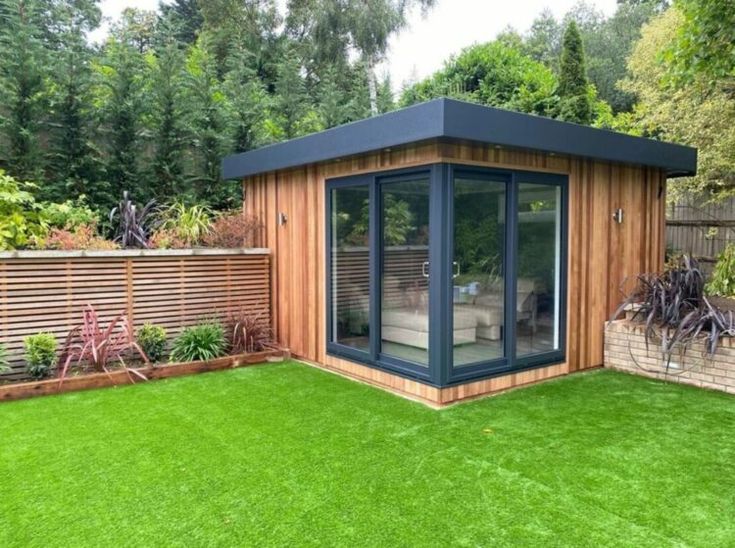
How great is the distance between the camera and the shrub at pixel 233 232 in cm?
692

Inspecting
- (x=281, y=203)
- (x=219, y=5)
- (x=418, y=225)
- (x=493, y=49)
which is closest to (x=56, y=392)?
(x=281, y=203)

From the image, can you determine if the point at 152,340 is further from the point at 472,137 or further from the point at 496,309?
the point at 472,137

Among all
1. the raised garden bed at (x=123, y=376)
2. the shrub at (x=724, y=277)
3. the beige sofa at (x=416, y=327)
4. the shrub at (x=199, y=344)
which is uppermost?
the shrub at (x=724, y=277)

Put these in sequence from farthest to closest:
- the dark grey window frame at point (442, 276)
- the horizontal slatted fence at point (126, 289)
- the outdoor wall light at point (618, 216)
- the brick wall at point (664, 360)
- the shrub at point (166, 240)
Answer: the shrub at point (166, 240) → the outdoor wall light at point (618, 216) → the horizontal slatted fence at point (126, 289) → the brick wall at point (664, 360) → the dark grey window frame at point (442, 276)

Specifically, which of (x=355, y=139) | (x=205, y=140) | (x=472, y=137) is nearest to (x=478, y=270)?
(x=472, y=137)

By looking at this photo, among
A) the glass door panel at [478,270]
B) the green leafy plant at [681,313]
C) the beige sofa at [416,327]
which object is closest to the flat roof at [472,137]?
the glass door panel at [478,270]

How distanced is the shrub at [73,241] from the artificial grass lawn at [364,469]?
1645 millimetres

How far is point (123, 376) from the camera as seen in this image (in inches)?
213

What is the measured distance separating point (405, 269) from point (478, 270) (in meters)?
0.67

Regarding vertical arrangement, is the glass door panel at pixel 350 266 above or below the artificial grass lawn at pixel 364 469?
above

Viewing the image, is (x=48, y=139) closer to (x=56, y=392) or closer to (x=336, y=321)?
(x=56, y=392)

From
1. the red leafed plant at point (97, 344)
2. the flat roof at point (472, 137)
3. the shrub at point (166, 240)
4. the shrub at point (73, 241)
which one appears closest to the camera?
the flat roof at point (472, 137)

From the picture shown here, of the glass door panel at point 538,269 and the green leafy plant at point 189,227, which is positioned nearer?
the glass door panel at point 538,269

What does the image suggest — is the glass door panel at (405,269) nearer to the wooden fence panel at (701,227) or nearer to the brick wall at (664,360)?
the brick wall at (664,360)
